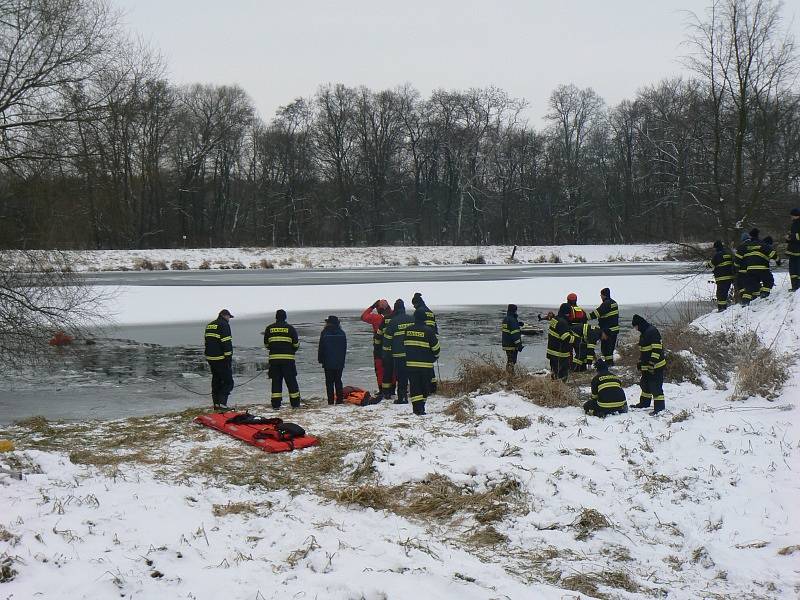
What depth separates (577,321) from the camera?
41.9 ft

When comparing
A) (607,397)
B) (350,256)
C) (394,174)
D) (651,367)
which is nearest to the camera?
(607,397)

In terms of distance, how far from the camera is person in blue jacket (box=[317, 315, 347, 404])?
34.7 feet

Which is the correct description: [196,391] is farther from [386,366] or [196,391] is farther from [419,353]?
[419,353]

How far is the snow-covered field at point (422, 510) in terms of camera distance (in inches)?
175

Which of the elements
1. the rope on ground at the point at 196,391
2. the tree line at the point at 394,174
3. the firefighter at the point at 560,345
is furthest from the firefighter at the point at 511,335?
the tree line at the point at 394,174

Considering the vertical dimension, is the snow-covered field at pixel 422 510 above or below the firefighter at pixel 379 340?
below

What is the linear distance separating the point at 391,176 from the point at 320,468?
2122 inches

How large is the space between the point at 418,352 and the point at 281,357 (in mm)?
2219

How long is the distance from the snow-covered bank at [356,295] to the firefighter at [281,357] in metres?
11.3

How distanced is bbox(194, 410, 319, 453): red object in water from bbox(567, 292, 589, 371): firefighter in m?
6.45

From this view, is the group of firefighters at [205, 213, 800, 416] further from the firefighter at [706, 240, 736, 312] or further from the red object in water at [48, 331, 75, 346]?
the red object in water at [48, 331, 75, 346]

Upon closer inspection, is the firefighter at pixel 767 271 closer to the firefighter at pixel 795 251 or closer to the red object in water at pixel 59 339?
the firefighter at pixel 795 251

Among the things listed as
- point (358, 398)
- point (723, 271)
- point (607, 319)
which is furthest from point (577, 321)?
point (358, 398)

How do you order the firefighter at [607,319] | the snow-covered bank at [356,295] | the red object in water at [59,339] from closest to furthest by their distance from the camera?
the red object in water at [59,339] → the firefighter at [607,319] → the snow-covered bank at [356,295]
